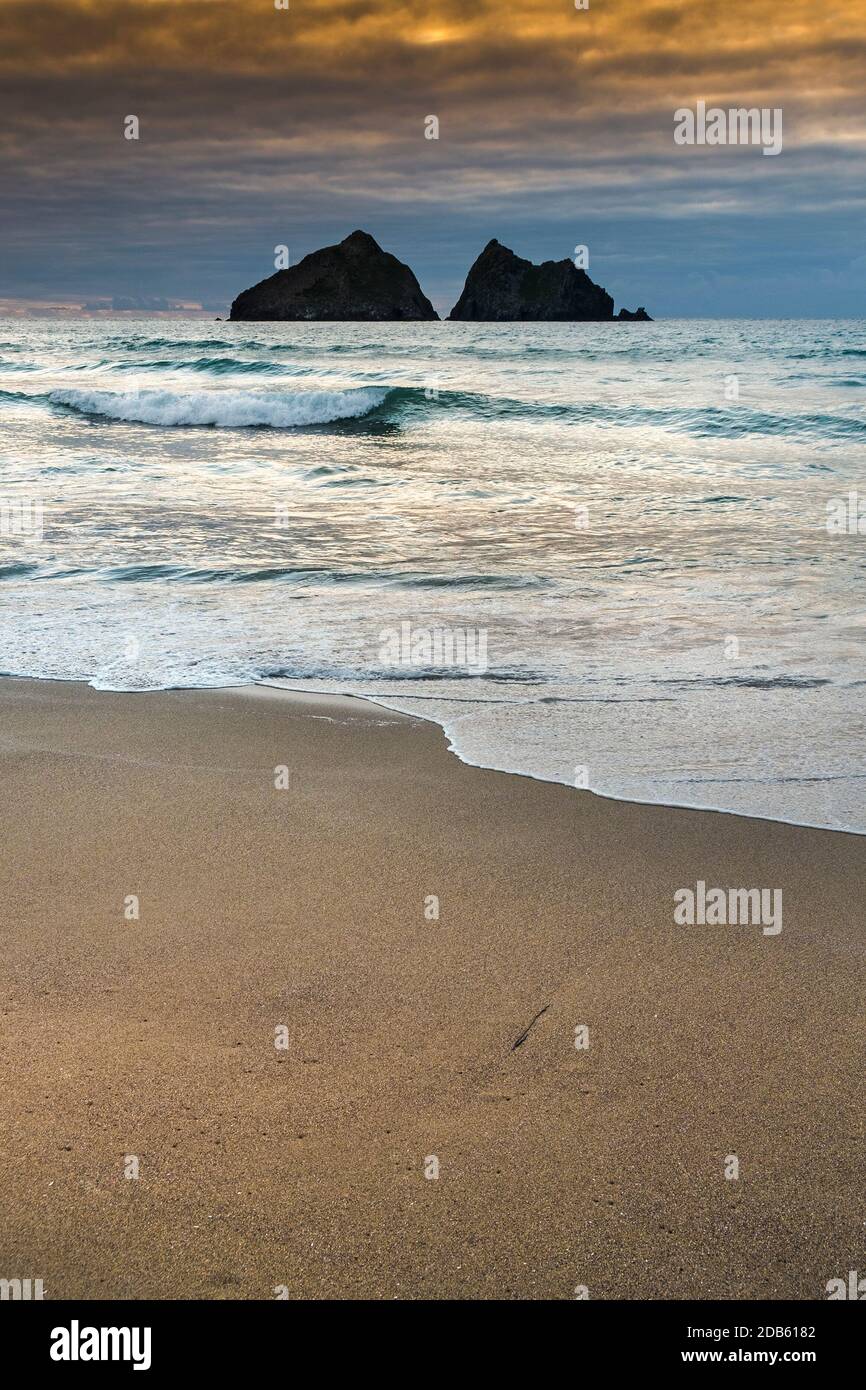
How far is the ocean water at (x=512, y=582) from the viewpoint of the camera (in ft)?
16.8

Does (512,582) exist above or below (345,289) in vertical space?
below

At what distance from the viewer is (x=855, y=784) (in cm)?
443

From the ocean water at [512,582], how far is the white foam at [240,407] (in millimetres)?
2962

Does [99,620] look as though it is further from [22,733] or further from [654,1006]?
[654,1006]

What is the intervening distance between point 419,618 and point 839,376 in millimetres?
26866

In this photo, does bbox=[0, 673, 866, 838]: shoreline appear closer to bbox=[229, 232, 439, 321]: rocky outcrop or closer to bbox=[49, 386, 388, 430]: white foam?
bbox=[49, 386, 388, 430]: white foam

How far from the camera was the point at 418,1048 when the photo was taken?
2686 mm

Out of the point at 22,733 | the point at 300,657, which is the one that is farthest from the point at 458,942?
the point at 300,657

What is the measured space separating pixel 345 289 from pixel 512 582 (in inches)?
4685

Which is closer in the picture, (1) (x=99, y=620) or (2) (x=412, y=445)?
(1) (x=99, y=620)

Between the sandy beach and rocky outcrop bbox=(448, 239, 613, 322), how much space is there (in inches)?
4788
